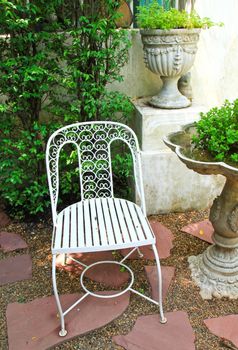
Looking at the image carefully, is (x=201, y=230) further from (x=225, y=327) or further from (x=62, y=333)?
(x=62, y=333)

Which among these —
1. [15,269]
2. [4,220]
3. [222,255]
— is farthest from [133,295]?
[4,220]

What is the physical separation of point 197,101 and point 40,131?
4.59 feet

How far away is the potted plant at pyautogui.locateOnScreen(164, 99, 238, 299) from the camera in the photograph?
1.68 meters

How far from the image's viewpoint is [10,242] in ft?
8.34

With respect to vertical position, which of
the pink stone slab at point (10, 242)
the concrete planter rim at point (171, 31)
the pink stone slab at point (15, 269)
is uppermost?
the concrete planter rim at point (171, 31)

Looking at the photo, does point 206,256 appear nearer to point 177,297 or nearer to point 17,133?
point 177,297

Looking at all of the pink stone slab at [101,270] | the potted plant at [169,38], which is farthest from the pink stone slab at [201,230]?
the potted plant at [169,38]

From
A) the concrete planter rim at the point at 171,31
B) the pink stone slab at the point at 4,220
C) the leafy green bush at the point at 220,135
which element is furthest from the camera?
the pink stone slab at the point at 4,220

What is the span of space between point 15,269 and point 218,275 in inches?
53.0

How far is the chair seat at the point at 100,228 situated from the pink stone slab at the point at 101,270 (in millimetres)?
457

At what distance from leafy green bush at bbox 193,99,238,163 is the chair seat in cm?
54

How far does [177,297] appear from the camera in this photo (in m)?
2.03

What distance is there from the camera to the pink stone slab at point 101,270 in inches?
84.6

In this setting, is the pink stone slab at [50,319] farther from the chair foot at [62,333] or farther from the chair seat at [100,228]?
the chair seat at [100,228]
